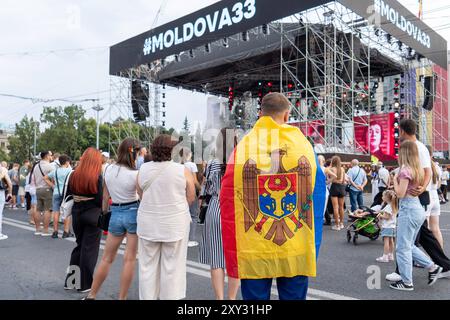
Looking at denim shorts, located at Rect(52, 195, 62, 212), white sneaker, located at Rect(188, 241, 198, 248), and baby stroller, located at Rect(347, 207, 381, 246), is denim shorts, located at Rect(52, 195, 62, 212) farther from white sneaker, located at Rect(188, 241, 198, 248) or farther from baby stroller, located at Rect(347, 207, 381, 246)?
baby stroller, located at Rect(347, 207, 381, 246)

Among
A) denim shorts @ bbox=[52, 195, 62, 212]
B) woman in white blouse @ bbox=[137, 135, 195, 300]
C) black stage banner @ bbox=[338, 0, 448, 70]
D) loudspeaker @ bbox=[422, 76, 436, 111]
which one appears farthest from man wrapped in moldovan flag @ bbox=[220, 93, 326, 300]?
loudspeaker @ bbox=[422, 76, 436, 111]

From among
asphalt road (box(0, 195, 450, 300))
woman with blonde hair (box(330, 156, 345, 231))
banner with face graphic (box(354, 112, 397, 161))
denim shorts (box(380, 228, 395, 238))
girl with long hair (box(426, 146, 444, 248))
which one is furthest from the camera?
banner with face graphic (box(354, 112, 397, 161))

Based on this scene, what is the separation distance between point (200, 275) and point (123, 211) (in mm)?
1664

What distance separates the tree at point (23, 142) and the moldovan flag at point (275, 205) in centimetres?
5967

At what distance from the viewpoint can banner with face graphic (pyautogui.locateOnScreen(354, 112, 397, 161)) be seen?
2244 cm

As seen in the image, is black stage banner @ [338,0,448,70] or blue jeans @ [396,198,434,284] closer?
blue jeans @ [396,198,434,284]

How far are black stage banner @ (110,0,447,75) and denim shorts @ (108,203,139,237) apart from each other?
12.8 m

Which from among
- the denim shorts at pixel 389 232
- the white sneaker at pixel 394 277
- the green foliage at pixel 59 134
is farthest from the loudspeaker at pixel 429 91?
the green foliage at pixel 59 134

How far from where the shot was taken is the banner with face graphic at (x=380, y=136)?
73.6 ft

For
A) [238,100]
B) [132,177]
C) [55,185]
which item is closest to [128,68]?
[238,100]

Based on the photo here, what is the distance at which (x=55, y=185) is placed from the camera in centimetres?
851
